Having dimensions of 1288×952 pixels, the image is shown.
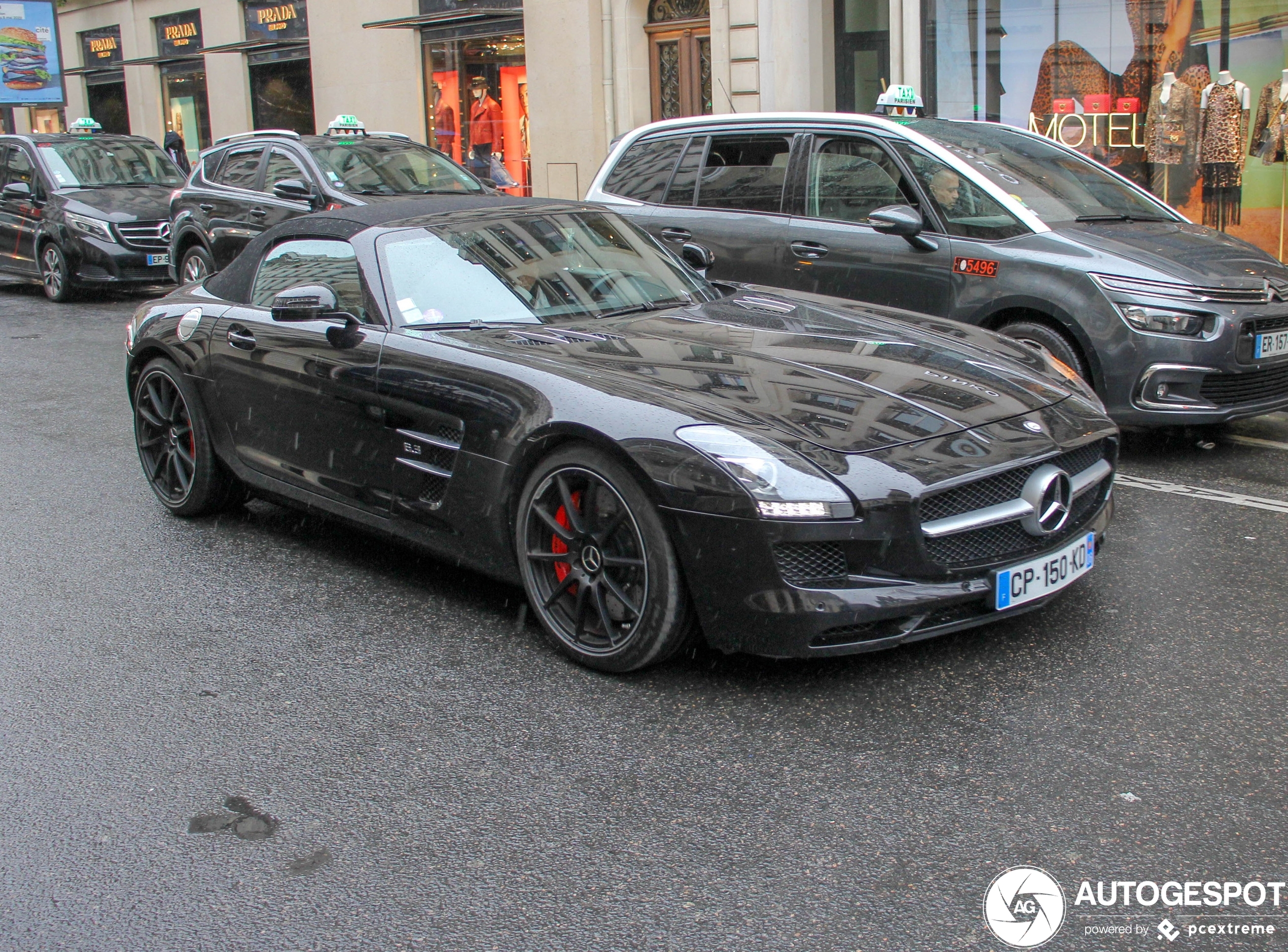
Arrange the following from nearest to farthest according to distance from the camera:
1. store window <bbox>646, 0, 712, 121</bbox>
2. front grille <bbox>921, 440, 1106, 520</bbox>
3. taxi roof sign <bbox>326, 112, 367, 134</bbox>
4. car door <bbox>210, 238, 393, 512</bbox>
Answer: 1. front grille <bbox>921, 440, 1106, 520</bbox>
2. car door <bbox>210, 238, 393, 512</bbox>
3. taxi roof sign <bbox>326, 112, 367, 134</bbox>
4. store window <bbox>646, 0, 712, 121</bbox>

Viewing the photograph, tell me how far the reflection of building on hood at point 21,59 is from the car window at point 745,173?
23.8m

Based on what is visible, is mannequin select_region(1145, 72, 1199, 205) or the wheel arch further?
mannequin select_region(1145, 72, 1199, 205)

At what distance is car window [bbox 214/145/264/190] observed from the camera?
1288 cm

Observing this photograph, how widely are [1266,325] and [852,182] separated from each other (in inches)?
91.5

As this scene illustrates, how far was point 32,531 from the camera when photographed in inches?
232

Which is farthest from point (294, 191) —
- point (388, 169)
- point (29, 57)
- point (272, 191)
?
point (29, 57)

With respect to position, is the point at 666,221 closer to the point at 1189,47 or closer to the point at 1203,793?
the point at 1203,793

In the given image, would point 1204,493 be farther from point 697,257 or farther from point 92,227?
point 92,227

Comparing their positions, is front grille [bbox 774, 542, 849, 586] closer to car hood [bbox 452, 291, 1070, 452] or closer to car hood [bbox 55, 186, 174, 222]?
car hood [bbox 452, 291, 1070, 452]

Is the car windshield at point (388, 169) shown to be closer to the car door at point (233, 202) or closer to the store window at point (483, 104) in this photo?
the car door at point (233, 202)

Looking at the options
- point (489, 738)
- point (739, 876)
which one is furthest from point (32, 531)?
point (739, 876)

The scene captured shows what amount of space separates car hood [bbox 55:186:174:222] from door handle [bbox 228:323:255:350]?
10.0m

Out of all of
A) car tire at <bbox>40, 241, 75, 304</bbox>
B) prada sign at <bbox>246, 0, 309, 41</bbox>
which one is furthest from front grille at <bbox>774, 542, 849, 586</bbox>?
prada sign at <bbox>246, 0, 309, 41</bbox>

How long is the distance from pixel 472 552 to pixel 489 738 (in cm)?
92
